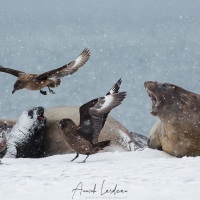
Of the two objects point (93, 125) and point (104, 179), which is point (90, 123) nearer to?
point (93, 125)

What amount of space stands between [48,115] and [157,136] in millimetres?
3367

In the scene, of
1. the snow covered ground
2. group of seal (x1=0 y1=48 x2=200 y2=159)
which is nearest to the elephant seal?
group of seal (x1=0 y1=48 x2=200 y2=159)

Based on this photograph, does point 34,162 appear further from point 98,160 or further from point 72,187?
point 72,187

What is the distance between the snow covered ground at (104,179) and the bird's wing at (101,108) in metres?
0.56

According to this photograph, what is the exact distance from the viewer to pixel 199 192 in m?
5.05

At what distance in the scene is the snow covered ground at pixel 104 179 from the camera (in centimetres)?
517

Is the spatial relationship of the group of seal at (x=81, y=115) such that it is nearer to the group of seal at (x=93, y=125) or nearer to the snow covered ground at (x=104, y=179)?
the group of seal at (x=93, y=125)

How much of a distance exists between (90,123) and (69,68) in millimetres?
1383

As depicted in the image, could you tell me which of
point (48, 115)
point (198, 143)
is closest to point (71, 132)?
point (198, 143)

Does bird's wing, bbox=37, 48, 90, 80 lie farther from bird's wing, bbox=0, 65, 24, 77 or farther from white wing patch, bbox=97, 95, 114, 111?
white wing patch, bbox=97, 95, 114, 111

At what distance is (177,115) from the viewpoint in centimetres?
873

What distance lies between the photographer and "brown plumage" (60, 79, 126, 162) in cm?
745

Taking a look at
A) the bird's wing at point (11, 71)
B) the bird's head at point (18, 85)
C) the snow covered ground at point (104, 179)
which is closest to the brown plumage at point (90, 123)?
the snow covered ground at point (104, 179)

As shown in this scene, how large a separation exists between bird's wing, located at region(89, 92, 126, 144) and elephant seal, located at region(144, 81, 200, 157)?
122 centimetres
